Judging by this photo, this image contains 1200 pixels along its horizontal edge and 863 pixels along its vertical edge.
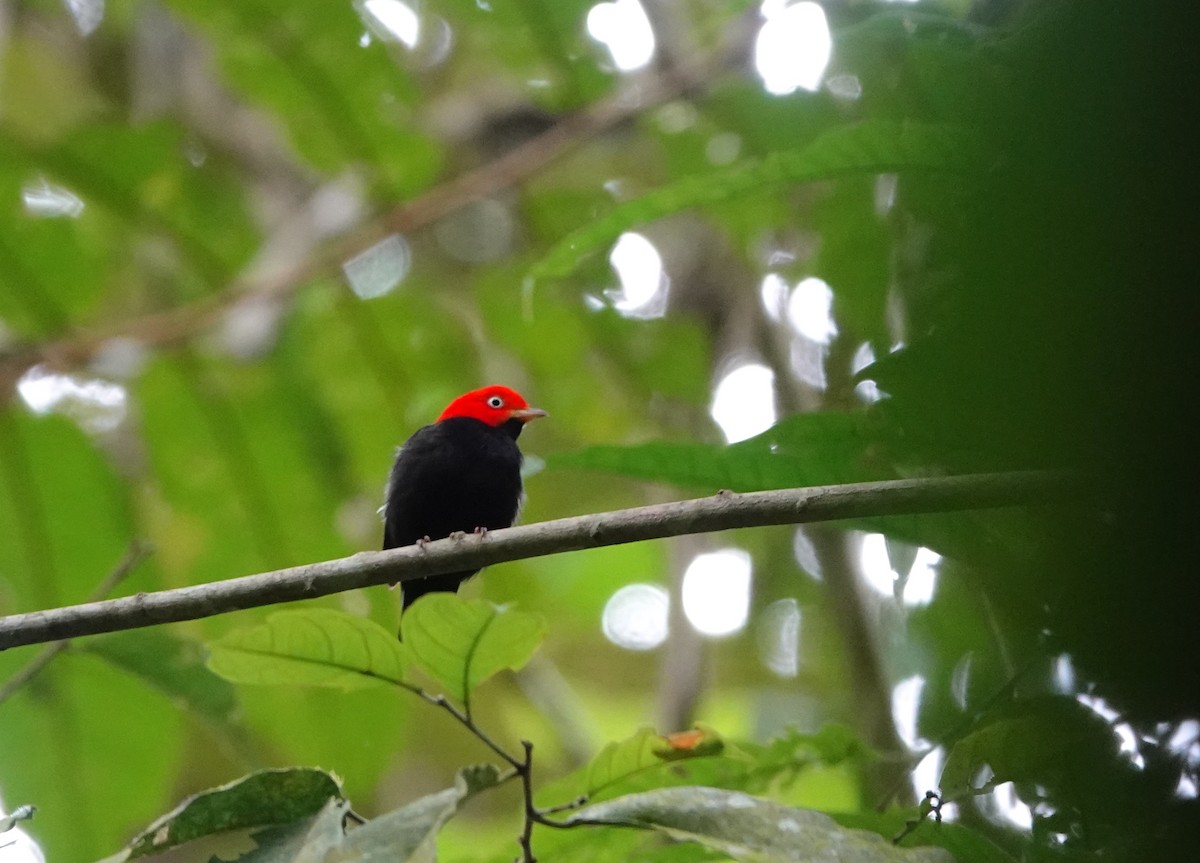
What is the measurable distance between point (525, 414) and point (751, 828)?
346 centimetres

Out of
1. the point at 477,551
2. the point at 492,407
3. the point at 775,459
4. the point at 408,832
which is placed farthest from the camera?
the point at 492,407

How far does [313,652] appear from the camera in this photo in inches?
93.1

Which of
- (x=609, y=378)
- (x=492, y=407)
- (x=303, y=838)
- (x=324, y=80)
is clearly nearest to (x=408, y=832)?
(x=303, y=838)

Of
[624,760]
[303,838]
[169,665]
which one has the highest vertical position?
[169,665]

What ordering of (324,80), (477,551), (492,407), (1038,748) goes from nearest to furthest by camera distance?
(1038,748) → (477,551) → (324,80) → (492,407)

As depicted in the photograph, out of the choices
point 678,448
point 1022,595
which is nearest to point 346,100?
point 678,448

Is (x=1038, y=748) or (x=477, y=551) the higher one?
(x=477, y=551)

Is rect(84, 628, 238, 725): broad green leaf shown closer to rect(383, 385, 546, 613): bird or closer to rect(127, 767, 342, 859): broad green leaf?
rect(127, 767, 342, 859): broad green leaf

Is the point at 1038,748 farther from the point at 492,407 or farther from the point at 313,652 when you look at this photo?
the point at 492,407

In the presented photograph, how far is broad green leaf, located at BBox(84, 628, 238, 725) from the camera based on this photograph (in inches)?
119

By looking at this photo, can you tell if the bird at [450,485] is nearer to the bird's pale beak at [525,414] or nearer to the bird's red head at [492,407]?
the bird's red head at [492,407]

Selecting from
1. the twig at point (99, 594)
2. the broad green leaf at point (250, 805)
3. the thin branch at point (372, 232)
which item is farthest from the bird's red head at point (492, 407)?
the broad green leaf at point (250, 805)

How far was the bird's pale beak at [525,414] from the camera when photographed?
5406 mm

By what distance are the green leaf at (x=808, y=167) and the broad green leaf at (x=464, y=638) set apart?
930mm
